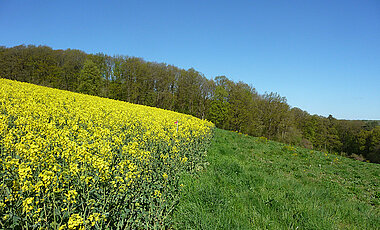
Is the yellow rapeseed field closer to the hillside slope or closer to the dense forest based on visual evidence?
the hillside slope

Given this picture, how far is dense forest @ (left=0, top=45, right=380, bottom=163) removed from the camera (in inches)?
1468

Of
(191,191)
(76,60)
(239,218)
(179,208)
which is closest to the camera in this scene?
(239,218)

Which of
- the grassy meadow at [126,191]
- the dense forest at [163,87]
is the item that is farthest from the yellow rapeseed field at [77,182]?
the dense forest at [163,87]

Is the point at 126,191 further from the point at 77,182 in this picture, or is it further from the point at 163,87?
the point at 163,87

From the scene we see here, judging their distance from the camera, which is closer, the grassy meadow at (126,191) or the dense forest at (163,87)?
the grassy meadow at (126,191)

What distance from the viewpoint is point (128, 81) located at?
37688mm

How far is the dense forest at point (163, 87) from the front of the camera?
37281 millimetres

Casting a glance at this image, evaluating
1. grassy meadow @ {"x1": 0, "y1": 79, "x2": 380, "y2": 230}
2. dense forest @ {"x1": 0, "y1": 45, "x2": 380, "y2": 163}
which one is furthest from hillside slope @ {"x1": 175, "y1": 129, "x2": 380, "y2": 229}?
dense forest @ {"x1": 0, "y1": 45, "x2": 380, "y2": 163}

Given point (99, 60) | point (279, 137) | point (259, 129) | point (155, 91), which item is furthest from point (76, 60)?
point (279, 137)

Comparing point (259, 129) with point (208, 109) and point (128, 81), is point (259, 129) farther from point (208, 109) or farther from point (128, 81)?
point (128, 81)

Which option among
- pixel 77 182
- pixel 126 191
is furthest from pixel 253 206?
pixel 77 182

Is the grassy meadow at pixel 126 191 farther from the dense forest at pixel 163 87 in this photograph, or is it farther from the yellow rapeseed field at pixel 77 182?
the dense forest at pixel 163 87

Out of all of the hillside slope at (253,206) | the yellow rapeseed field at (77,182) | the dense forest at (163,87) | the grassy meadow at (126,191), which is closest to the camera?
the yellow rapeseed field at (77,182)

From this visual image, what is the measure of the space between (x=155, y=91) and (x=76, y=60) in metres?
19.6
